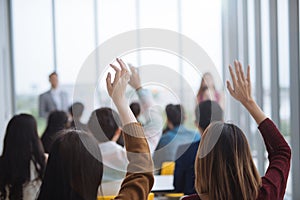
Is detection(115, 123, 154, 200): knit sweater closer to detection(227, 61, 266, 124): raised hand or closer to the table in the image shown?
detection(227, 61, 266, 124): raised hand

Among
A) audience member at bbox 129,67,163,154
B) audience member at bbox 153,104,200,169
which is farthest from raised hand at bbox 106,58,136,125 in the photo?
audience member at bbox 153,104,200,169

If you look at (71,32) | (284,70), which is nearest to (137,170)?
(284,70)

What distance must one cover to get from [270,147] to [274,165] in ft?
0.28

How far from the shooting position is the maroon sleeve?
1.79 meters

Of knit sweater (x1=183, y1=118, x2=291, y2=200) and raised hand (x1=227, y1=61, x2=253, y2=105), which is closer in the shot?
knit sweater (x1=183, y1=118, x2=291, y2=200)

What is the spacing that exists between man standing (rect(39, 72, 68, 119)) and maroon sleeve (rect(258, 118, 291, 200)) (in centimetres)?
595

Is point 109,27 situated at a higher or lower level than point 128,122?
higher

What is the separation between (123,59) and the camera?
1.62 metres

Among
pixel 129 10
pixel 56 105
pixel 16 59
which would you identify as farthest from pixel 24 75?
pixel 129 10

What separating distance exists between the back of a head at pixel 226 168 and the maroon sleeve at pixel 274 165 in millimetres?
45

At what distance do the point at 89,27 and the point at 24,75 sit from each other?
134cm

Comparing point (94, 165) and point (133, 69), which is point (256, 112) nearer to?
point (133, 69)

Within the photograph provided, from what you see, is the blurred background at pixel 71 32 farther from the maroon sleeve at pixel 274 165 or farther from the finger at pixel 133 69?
the finger at pixel 133 69

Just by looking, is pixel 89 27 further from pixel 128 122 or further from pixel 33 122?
pixel 128 122
